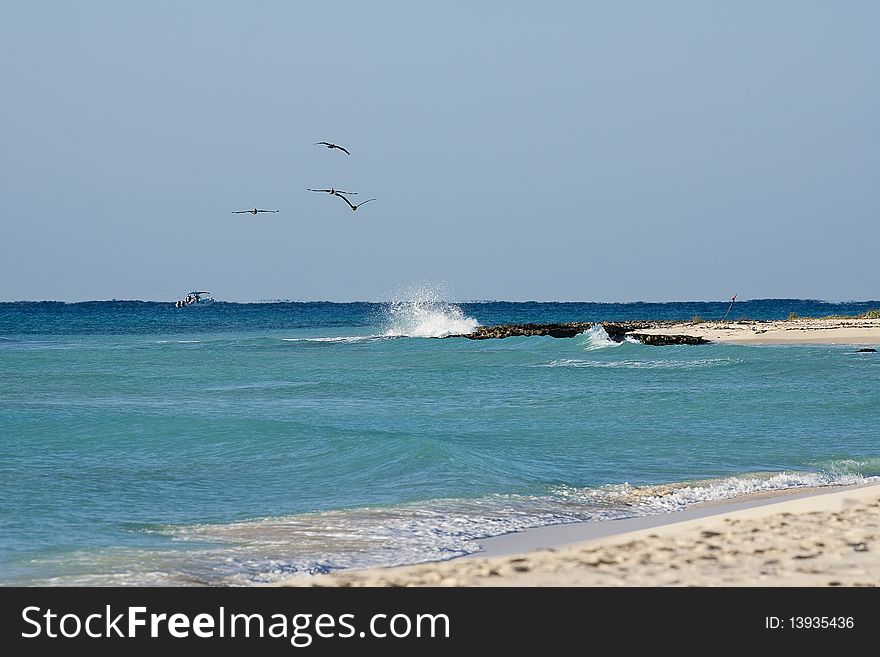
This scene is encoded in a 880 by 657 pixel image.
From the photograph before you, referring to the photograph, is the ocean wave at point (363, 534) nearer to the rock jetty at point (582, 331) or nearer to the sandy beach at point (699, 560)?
the sandy beach at point (699, 560)

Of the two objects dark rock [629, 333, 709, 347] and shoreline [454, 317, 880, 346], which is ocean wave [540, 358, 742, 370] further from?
shoreline [454, 317, 880, 346]

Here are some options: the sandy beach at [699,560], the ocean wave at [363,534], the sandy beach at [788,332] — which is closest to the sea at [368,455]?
the ocean wave at [363,534]

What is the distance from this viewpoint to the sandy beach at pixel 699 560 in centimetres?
825

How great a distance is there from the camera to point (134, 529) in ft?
37.8

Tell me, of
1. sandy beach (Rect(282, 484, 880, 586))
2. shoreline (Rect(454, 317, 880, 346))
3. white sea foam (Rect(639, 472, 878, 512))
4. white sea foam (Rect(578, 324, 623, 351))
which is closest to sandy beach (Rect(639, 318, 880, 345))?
shoreline (Rect(454, 317, 880, 346))

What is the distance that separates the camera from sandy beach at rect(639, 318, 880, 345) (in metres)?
47.6

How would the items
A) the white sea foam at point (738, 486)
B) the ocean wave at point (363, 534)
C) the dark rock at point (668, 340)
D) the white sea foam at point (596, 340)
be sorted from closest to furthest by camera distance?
the ocean wave at point (363, 534) → the white sea foam at point (738, 486) → the dark rock at point (668, 340) → the white sea foam at point (596, 340)

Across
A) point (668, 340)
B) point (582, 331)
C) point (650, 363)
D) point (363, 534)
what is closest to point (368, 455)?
point (363, 534)

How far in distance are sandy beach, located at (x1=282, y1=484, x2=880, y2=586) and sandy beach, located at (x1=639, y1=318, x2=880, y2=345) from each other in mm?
38619

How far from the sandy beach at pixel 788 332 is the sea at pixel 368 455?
34.3 feet
